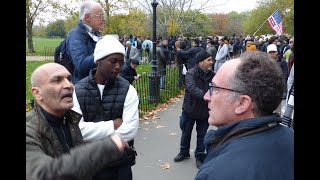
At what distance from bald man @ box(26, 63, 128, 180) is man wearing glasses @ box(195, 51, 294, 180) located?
1.66 feet

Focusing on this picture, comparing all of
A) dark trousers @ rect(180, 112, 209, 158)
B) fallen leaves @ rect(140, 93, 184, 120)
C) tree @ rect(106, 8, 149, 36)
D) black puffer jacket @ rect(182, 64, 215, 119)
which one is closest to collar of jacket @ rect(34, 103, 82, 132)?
black puffer jacket @ rect(182, 64, 215, 119)

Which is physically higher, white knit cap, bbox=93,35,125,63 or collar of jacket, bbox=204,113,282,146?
white knit cap, bbox=93,35,125,63

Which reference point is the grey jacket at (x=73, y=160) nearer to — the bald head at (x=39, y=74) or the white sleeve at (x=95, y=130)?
the bald head at (x=39, y=74)

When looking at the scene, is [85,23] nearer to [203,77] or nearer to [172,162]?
[203,77]

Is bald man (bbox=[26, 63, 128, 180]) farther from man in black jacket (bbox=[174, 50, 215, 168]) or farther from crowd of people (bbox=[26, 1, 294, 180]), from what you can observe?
man in black jacket (bbox=[174, 50, 215, 168])

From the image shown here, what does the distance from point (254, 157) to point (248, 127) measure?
19 centimetres

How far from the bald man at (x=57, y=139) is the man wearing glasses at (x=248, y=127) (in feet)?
1.66

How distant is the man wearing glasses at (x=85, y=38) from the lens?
137 inches

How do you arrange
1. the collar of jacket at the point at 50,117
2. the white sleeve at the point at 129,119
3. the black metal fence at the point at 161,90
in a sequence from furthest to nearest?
the black metal fence at the point at 161,90, the white sleeve at the point at 129,119, the collar of jacket at the point at 50,117

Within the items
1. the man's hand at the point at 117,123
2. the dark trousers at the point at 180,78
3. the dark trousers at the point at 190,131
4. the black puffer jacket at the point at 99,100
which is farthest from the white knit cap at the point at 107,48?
the dark trousers at the point at 180,78

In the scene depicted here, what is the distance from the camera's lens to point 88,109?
2.99m

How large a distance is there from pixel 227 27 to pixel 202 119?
65.6m

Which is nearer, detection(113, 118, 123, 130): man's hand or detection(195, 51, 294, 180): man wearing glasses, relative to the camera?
detection(195, 51, 294, 180): man wearing glasses

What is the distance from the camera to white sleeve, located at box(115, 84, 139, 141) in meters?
→ 2.90
